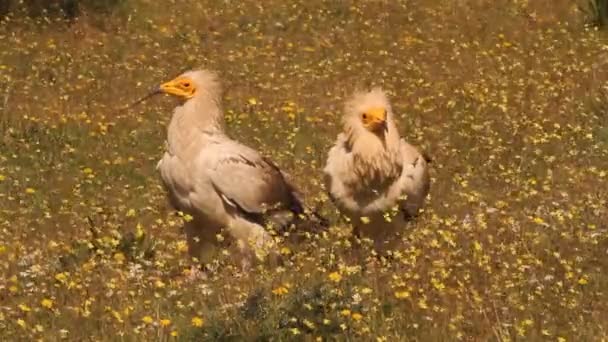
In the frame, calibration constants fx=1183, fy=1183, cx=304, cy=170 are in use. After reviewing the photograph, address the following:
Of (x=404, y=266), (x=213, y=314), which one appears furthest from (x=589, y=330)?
(x=213, y=314)

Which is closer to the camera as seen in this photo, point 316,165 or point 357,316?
point 357,316

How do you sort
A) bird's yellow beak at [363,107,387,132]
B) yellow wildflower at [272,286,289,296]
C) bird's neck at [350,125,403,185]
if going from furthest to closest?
bird's yellow beak at [363,107,387,132]
bird's neck at [350,125,403,185]
yellow wildflower at [272,286,289,296]

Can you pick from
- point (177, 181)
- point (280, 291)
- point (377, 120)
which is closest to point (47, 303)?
point (280, 291)

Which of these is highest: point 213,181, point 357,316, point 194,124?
point 357,316

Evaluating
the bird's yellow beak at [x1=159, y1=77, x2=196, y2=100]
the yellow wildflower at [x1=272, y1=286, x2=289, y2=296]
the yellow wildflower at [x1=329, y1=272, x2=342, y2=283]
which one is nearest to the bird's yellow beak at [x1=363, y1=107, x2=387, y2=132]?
the bird's yellow beak at [x1=159, y1=77, x2=196, y2=100]

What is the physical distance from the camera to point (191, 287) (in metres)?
7.55

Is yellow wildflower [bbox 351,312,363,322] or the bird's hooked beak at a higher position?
yellow wildflower [bbox 351,312,363,322]

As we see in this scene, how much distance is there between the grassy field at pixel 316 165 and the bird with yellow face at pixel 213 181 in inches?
19.3

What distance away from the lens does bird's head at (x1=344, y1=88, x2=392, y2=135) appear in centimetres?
948

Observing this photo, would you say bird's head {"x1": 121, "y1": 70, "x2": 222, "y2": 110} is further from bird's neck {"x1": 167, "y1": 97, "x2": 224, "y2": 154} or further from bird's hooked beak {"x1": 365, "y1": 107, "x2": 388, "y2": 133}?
bird's hooked beak {"x1": 365, "y1": 107, "x2": 388, "y2": 133}

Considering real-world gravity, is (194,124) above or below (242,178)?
above

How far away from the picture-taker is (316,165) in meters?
13.0

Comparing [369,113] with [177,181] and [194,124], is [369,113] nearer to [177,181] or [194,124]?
[194,124]

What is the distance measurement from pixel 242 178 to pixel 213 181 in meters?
0.22
